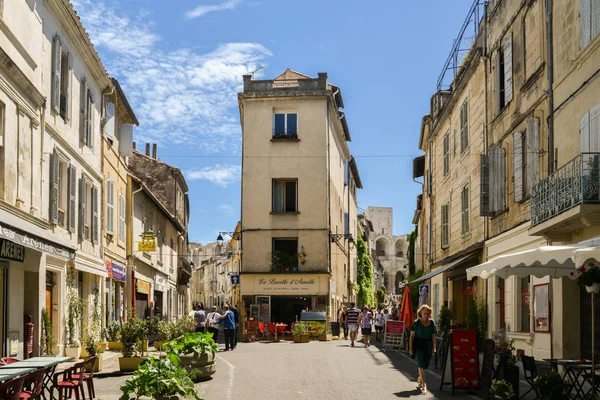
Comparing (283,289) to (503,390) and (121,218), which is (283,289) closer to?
(121,218)

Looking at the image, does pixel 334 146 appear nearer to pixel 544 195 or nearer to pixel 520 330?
pixel 520 330

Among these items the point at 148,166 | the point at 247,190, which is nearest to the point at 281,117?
the point at 247,190

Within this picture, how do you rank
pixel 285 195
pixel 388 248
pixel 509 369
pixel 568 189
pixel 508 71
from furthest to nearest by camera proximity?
pixel 388 248 < pixel 285 195 < pixel 508 71 < pixel 568 189 < pixel 509 369

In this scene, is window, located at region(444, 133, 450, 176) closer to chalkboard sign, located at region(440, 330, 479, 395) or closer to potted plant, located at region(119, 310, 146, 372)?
potted plant, located at region(119, 310, 146, 372)

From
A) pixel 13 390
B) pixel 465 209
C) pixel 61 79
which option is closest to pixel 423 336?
pixel 13 390

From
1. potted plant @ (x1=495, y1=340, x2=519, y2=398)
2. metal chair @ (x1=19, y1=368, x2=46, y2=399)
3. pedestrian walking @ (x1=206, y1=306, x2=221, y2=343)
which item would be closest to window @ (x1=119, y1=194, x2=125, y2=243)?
pedestrian walking @ (x1=206, y1=306, x2=221, y2=343)

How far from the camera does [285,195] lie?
123 feet

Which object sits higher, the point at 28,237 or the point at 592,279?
the point at 28,237

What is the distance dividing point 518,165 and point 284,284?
1970 centimetres

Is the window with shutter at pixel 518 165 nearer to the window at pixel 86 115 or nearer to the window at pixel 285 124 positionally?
the window at pixel 86 115

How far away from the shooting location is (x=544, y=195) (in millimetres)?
14531

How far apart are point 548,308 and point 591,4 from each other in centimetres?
599

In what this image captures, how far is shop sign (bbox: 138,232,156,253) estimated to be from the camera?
27.7 metres

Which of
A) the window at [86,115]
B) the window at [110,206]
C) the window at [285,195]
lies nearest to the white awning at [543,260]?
the window at [86,115]
